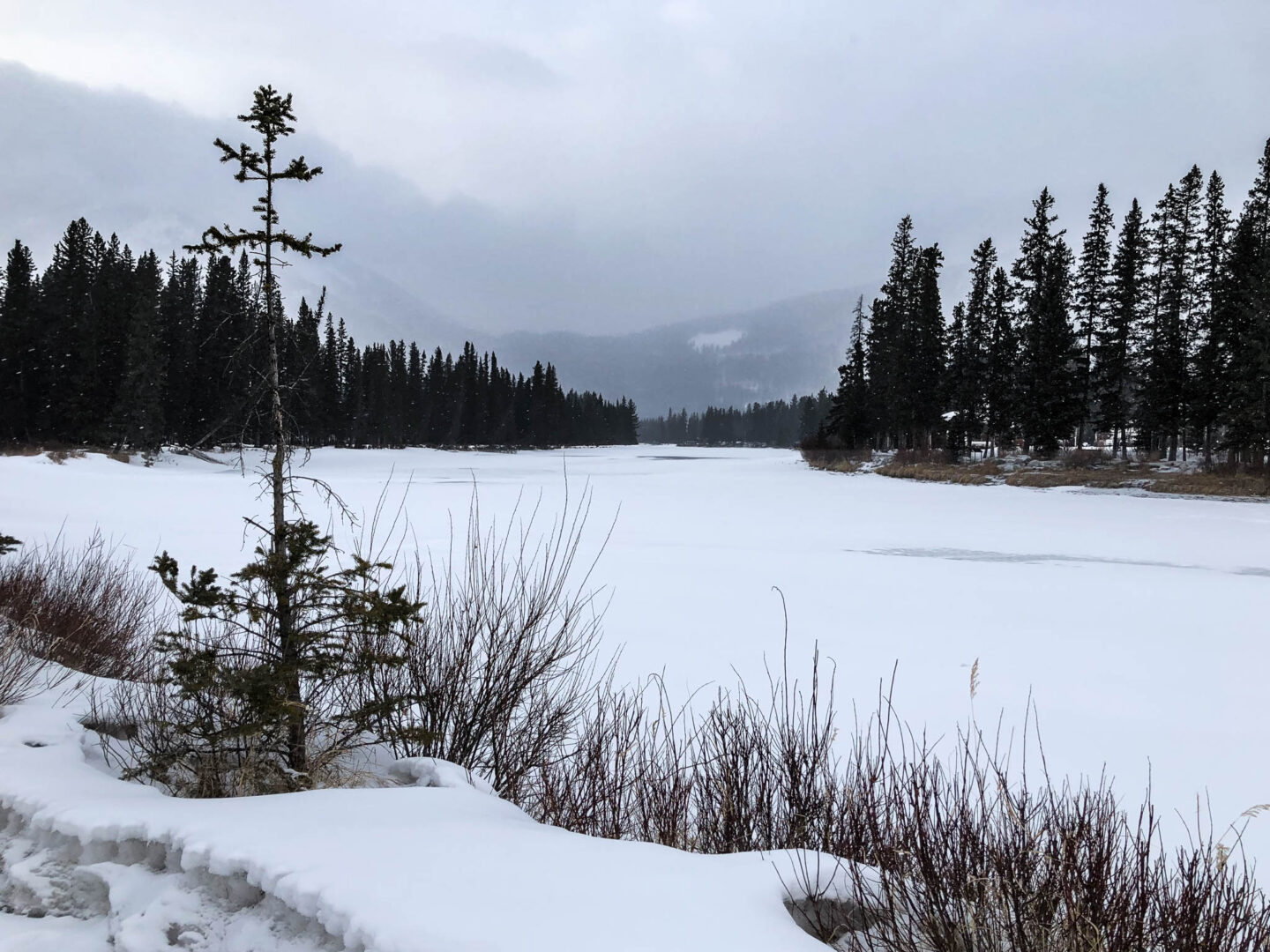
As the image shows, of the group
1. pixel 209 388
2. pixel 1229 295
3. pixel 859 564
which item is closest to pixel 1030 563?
pixel 859 564

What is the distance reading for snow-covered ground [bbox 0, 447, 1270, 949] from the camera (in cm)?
616

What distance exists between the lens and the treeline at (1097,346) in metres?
36.8

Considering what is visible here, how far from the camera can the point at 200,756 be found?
385 cm

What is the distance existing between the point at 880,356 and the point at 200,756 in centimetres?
6182

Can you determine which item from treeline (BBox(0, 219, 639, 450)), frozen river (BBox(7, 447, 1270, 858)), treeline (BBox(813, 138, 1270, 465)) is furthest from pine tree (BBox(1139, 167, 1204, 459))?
treeline (BBox(0, 219, 639, 450))

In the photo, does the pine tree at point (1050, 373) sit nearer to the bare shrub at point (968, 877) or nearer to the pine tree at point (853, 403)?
the pine tree at point (853, 403)

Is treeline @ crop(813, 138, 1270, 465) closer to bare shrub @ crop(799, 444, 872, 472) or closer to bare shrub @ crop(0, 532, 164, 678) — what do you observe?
bare shrub @ crop(799, 444, 872, 472)

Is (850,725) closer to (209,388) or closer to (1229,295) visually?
(1229,295)

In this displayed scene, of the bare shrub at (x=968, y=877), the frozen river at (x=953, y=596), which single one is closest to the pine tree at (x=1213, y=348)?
the frozen river at (x=953, y=596)

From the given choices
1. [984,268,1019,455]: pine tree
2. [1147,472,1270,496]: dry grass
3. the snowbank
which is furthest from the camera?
[984,268,1019,455]: pine tree

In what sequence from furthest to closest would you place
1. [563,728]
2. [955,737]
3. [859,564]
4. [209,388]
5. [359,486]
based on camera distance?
[209,388], [359,486], [859,564], [955,737], [563,728]

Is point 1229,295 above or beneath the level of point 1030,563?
above

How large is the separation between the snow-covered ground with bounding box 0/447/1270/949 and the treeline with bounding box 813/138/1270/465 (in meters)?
14.8

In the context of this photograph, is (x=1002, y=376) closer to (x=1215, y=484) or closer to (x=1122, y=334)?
(x=1122, y=334)
